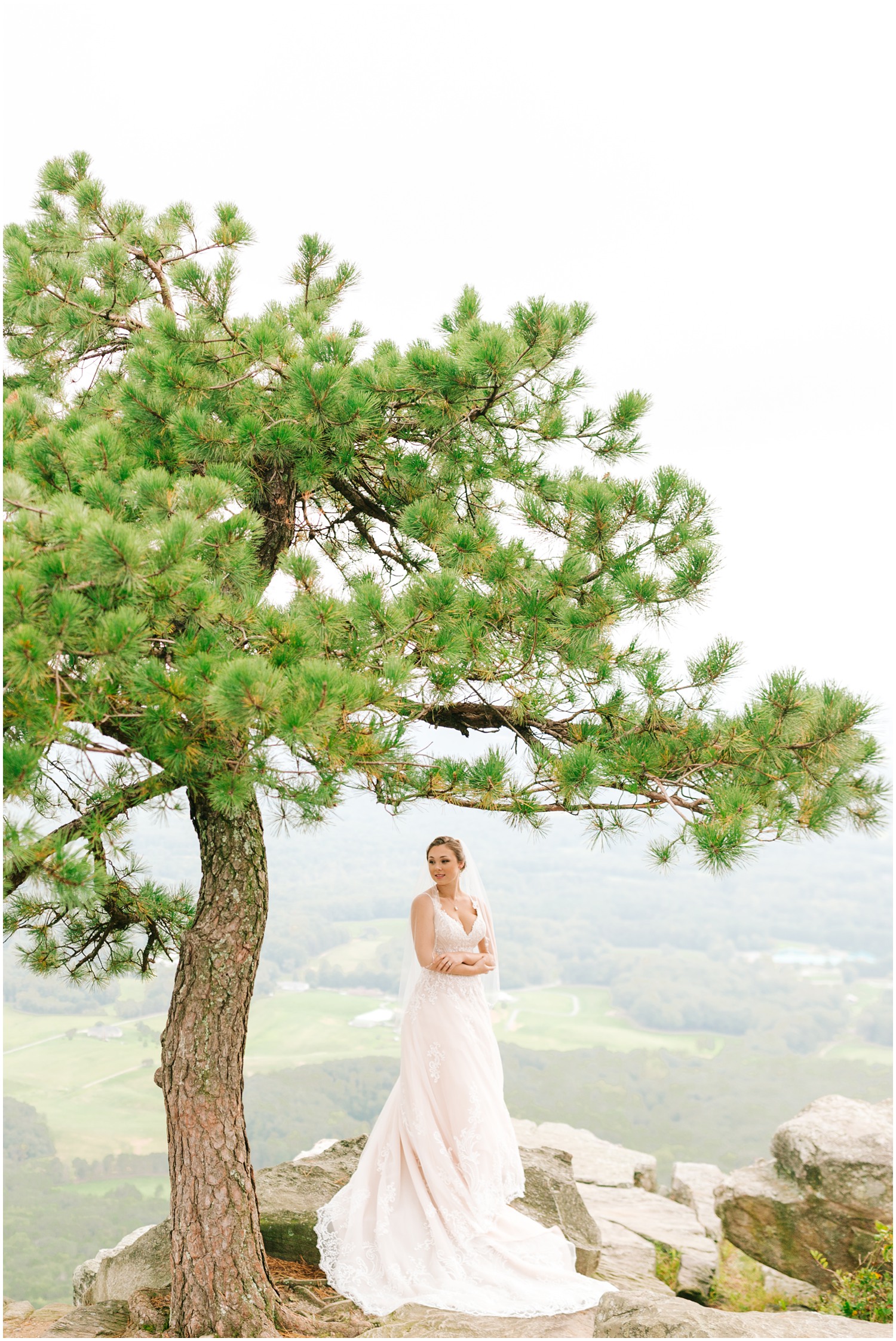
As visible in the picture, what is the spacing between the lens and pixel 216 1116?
289 centimetres

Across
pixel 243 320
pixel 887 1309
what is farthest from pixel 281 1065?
pixel 243 320

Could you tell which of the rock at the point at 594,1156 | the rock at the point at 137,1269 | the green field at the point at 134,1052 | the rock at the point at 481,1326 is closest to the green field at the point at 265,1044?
the green field at the point at 134,1052

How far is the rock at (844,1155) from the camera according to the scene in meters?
4.57

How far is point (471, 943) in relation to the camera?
3340 millimetres

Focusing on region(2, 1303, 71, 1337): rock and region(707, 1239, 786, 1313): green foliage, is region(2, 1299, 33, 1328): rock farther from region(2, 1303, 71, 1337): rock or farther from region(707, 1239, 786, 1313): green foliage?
region(707, 1239, 786, 1313): green foliage

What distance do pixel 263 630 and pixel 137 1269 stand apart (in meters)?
2.82

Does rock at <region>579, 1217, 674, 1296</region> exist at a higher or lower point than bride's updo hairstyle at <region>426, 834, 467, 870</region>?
lower

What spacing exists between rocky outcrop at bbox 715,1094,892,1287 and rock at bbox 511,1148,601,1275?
154 centimetres

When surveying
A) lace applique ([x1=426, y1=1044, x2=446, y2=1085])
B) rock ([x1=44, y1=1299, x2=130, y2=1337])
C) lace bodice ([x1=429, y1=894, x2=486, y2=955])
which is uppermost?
lace bodice ([x1=429, y1=894, x2=486, y2=955])

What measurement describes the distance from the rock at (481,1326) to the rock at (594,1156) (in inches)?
118

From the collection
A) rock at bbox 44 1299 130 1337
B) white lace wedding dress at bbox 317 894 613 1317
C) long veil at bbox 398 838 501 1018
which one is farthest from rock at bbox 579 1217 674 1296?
rock at bbox 44 1299 130 1337

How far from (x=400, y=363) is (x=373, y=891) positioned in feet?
27.5

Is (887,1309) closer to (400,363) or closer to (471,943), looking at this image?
(471,943)

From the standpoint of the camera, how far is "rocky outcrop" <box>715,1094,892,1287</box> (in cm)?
456
